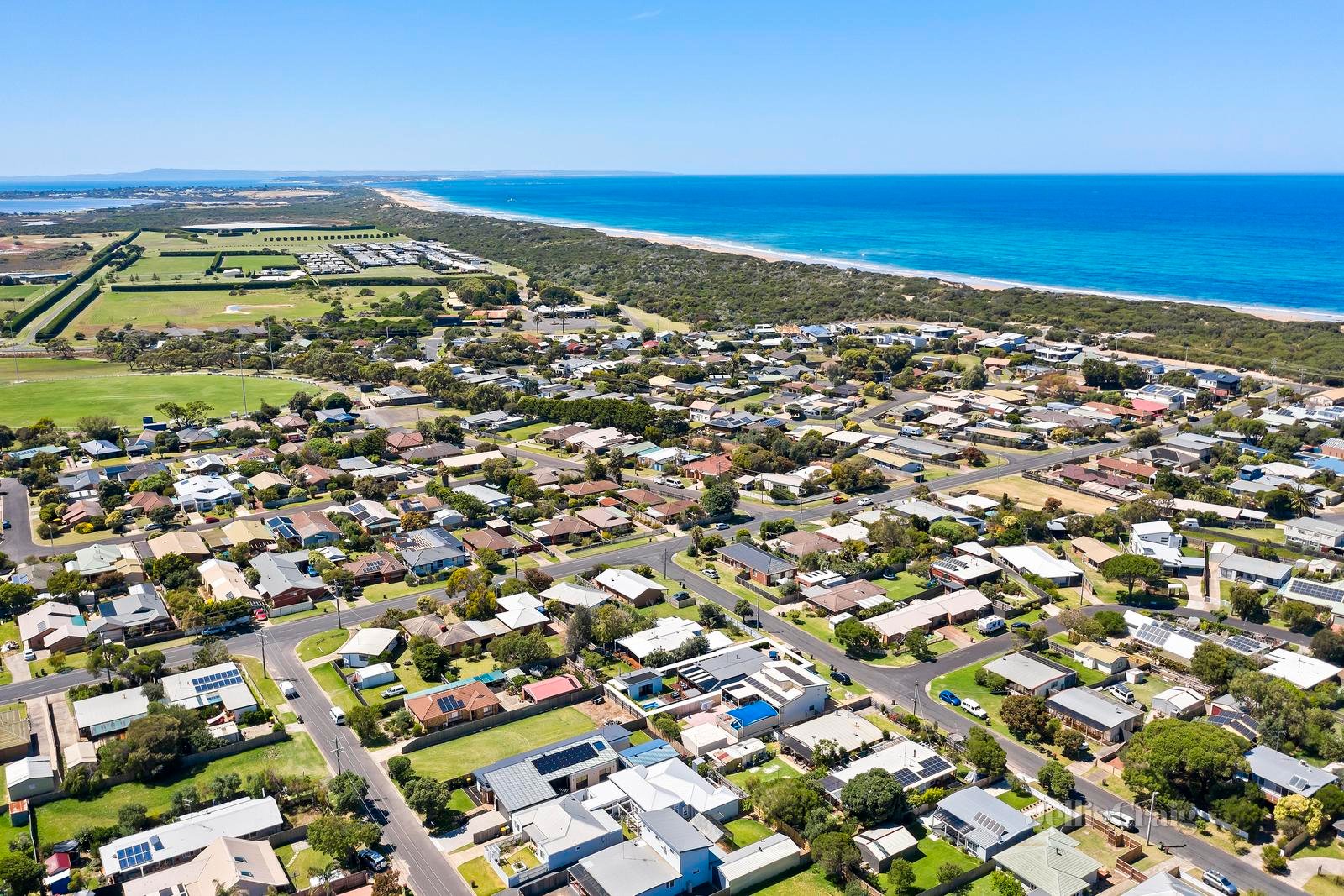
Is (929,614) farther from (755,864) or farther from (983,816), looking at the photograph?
(755,864)

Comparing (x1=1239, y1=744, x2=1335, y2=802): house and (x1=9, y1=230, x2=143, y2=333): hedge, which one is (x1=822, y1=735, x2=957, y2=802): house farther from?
(x1=9, y1=230, x2=143, y2=333): hedge

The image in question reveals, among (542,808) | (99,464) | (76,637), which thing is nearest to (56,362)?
(99,464)

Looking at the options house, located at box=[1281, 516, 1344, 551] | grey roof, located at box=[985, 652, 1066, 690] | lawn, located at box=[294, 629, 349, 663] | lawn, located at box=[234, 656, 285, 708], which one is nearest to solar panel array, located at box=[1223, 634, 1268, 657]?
grey roof, located at box=[985, 652, 1066, 690]

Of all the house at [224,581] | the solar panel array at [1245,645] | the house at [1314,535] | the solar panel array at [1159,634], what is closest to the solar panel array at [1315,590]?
the solar panel array at [1245,645]

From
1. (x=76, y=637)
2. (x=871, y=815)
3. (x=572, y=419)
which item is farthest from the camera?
(x=572, y=419)

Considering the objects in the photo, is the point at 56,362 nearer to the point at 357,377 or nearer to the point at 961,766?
the point at 357,377

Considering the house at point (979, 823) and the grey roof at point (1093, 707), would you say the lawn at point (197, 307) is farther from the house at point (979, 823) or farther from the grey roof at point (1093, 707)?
the house at point (979, 823)
